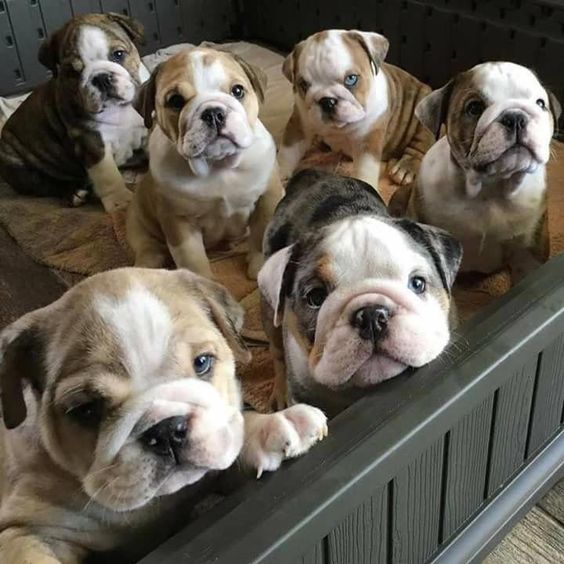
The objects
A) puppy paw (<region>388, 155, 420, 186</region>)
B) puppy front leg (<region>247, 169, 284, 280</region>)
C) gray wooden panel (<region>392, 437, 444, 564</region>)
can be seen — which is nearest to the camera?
gray wooden panel (<region>392, 437, 444, 564</region>)

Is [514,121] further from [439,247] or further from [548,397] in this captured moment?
[548,397]

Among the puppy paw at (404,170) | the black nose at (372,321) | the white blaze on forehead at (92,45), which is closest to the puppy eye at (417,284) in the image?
the black nose at (372,321)

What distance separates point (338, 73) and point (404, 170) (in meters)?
0.50

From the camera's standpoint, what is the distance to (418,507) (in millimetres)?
1604

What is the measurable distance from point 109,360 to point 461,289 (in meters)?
1.44

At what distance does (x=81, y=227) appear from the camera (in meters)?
3.09

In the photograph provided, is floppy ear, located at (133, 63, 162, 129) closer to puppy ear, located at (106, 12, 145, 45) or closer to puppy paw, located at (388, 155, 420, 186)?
puppy ear, located at (106, 12, 145, 45)

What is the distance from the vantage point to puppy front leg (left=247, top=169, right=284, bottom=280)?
2.60 m

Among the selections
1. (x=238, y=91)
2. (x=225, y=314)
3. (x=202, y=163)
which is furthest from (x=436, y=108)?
(x=225, y=314)

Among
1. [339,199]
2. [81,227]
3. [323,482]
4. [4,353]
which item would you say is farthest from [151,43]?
[323,482]

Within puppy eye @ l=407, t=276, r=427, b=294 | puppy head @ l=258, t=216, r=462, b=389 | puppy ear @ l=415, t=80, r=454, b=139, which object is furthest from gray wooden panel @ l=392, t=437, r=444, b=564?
puppy ear @ l=415, t=80, r=454, b=139

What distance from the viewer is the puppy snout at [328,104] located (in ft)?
9.30

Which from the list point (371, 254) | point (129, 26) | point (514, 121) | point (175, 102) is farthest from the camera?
point (129, 26)

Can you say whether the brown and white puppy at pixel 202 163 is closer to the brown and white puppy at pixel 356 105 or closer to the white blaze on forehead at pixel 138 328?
the brown and white puppy at pixel 356 105
